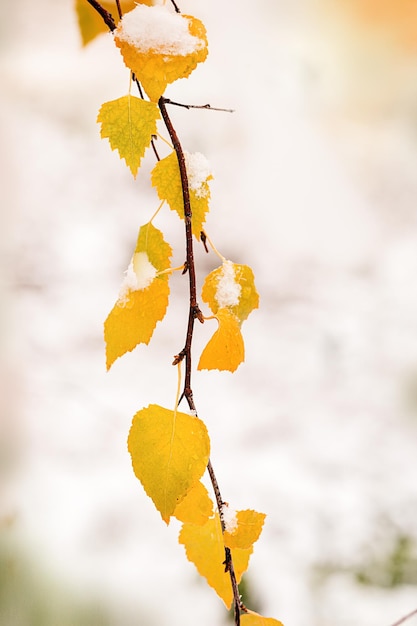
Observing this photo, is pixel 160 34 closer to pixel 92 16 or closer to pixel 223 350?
pixel 223 350

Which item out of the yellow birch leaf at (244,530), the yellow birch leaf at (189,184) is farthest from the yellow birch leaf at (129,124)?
the yellow birch leaf at (244,530)

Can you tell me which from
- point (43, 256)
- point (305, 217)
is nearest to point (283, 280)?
point (305, 217)

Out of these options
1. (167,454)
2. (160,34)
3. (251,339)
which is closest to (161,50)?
(160,34)

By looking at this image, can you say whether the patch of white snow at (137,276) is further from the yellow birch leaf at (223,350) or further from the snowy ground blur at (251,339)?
the snowy ground blur at (251,339)

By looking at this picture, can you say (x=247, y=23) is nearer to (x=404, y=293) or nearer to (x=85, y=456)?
(x=404, y=293)

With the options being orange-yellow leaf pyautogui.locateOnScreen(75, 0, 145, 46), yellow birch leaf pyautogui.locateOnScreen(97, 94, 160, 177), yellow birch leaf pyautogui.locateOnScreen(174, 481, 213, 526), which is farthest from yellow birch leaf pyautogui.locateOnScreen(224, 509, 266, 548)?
orange-yellow leaf pyautogui.locateOnScreen(75, 0, 145, 46)

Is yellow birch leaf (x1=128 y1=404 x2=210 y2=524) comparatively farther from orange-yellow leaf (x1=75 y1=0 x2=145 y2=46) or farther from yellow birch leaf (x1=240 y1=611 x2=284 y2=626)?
orange-yellow leaf (x1=75 y1=0 x2=145 y2=46)
